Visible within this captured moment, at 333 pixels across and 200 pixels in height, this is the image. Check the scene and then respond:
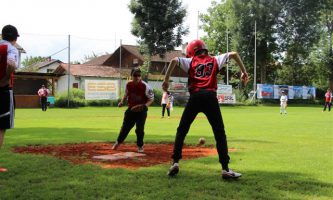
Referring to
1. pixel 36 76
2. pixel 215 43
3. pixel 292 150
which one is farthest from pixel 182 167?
pixel 215 43

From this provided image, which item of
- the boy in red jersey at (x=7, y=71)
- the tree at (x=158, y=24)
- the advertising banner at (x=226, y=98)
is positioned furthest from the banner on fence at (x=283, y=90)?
the boy in red jersey at (x=7, y=71)

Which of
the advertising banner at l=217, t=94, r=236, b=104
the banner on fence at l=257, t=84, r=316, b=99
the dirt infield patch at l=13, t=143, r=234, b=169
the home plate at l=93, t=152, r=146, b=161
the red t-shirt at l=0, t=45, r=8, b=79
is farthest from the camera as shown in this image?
the banner on fence at l=257, t=84, r=316, b=99

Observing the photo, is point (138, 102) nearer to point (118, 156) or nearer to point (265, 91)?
point (118, 156)

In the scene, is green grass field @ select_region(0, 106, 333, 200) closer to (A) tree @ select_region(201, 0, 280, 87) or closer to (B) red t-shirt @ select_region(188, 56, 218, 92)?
(B) red t-shirt @ select_region(188, 56, 218, 92)

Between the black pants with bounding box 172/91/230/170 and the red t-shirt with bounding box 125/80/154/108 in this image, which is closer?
the black pants with bounding box 172/91/230/170

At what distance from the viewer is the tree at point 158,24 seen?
5050cm

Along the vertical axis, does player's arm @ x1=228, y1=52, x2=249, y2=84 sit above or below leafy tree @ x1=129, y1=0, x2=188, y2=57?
below

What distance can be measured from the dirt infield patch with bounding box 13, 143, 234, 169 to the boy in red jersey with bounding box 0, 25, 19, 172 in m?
1.77

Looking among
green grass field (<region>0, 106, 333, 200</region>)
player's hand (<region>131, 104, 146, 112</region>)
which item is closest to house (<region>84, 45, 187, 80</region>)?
player's hand (<region>131, 104, 146, 112</region>)

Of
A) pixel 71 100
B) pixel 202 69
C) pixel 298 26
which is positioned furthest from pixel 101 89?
pixel 202 69

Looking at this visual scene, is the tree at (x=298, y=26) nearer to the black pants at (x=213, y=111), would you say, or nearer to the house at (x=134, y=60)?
the house at (x=134, y=60)

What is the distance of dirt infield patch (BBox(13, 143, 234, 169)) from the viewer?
7.83m

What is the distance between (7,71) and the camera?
20.5ft

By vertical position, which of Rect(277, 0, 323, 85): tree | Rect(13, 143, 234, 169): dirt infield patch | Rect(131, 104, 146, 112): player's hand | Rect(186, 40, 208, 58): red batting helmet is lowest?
Rect(13, 143, 234, 169): dirt infield patch
